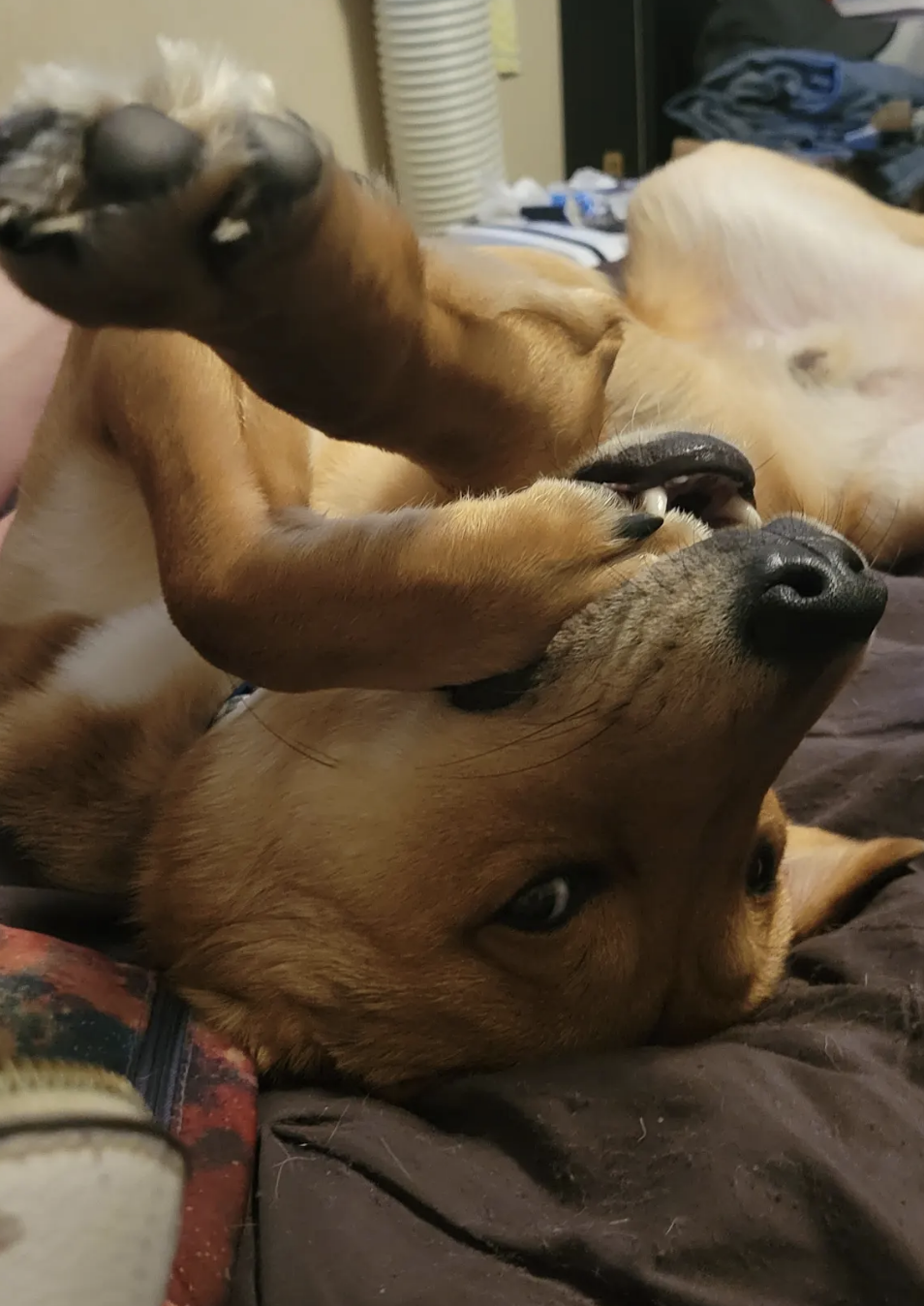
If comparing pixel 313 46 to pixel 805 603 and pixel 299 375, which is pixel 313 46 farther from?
pixel 805 603

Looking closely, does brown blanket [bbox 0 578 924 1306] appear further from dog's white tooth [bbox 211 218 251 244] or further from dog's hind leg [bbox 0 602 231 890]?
dog's white tooth [bbox 211 218 251 244]

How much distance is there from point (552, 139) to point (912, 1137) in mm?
4610

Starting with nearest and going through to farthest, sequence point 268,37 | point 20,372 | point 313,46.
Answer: point 20,372 → point 268,37 → point 313,46

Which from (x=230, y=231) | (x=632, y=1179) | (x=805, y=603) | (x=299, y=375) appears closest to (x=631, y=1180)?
(x=632, y=1179)

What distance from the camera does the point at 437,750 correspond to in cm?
125

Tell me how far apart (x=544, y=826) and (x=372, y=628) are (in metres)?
0.28

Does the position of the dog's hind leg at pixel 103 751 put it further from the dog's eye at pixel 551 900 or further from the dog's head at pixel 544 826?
the dog's eye at pixel 551 900

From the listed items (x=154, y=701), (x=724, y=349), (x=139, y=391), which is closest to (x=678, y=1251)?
(x=154, y=701)

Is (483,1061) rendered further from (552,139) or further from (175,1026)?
(552,139)

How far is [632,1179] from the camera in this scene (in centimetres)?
114

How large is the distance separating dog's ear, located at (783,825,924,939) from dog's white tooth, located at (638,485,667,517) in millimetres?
537

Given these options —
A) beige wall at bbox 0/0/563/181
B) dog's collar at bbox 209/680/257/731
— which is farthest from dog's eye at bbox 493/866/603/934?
beige wall at bbox 0/0/563/181

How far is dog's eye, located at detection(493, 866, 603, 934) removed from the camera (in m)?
1.25

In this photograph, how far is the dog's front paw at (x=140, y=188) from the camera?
84cm
